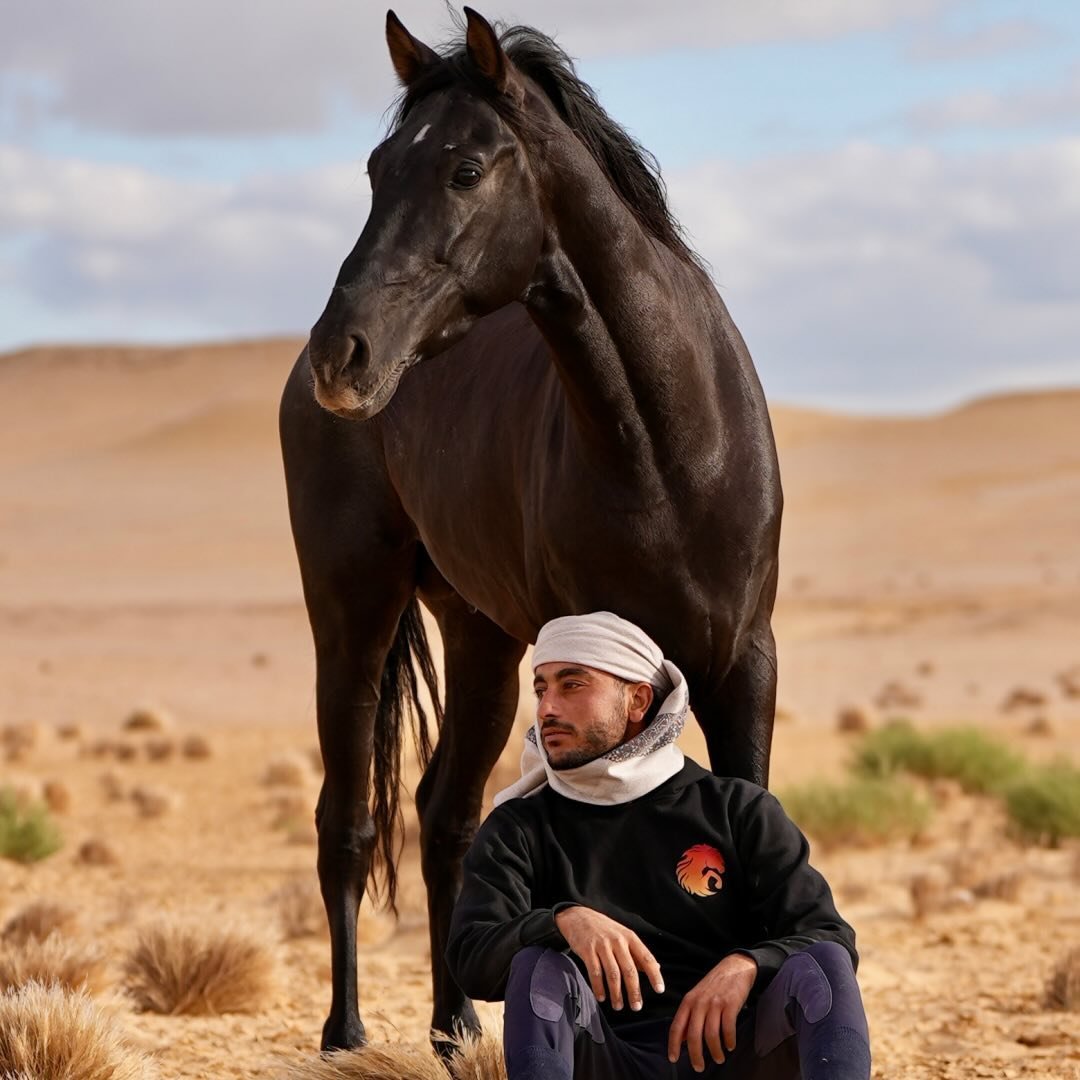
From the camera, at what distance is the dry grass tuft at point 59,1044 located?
5.61 metres

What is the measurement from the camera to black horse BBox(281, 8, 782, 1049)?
475 cm

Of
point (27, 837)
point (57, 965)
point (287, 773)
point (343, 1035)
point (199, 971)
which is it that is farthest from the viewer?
point (287, 773)

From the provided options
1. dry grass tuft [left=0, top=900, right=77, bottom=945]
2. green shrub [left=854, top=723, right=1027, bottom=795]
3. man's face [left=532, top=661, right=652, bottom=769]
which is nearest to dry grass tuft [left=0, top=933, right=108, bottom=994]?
dry grass tuft [left=0, top=900, right=77, bottom=945]

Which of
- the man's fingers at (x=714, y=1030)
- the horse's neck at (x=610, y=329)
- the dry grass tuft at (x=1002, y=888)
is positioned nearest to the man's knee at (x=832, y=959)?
the man's fingers at (x=714, y=1030)

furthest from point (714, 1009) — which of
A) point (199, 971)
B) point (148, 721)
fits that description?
point (148, 721)

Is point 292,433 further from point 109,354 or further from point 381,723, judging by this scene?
point 109,354

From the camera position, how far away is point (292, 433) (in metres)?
7.47

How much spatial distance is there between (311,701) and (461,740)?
779 inches

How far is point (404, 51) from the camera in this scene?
516cm

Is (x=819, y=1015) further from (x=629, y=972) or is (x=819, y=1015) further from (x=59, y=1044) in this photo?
(x=59, y=1044)

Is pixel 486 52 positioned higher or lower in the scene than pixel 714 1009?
higher

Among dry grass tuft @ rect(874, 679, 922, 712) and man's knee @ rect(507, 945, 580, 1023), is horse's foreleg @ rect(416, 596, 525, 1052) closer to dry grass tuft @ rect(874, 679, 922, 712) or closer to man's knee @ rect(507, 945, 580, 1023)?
man's knee @ rect(507, 945, 580, 1023)

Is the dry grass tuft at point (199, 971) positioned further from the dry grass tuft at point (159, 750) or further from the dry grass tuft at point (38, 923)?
the dry grass tuft at point (159, 750)

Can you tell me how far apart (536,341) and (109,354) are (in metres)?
131
